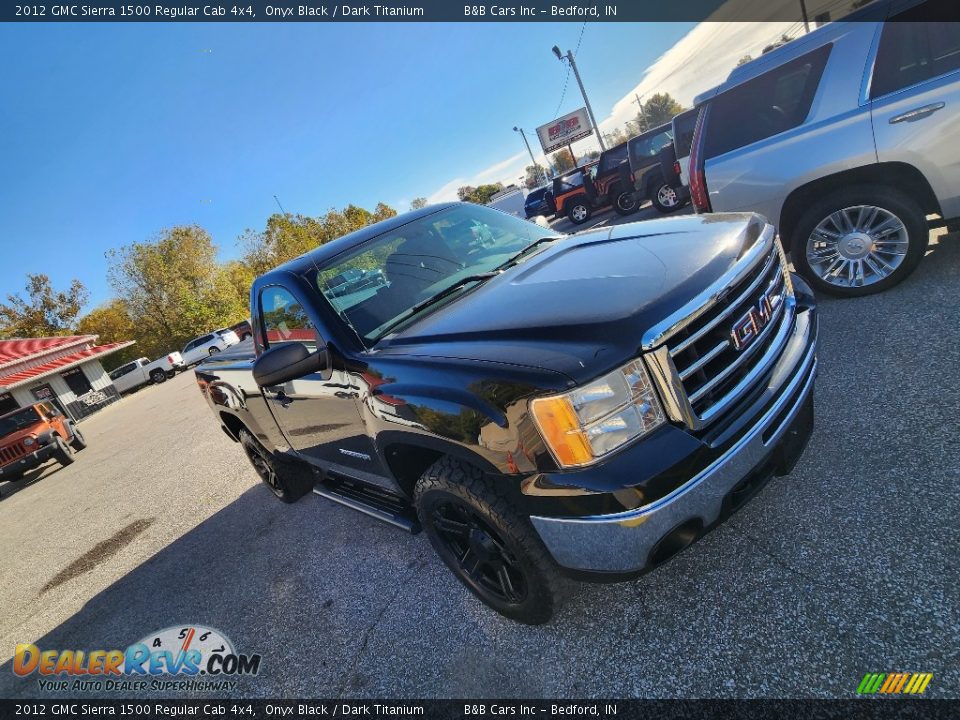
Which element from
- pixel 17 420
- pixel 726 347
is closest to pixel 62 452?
pixel 17 420

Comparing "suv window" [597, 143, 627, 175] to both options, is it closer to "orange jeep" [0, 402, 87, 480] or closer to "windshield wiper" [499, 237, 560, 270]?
"windshield wiper" [499, 237, 560, 270]

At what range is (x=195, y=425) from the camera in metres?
10.3

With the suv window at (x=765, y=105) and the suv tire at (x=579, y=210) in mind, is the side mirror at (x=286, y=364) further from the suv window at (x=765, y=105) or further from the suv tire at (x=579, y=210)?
the suv tire at (x=579, y=210)

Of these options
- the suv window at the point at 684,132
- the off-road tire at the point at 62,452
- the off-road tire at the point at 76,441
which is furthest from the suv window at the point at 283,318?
the off-road tire at the point at 76,441

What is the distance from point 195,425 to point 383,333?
9830 millimetres

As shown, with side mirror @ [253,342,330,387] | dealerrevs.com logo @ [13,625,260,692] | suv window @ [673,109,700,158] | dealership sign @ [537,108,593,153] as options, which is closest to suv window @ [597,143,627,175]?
suv window @ [673,109,700,158]

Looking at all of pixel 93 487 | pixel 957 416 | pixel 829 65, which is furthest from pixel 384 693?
pixel 93 487

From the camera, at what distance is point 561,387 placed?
153cm

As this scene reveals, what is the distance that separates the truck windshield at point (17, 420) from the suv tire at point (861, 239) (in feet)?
51.6

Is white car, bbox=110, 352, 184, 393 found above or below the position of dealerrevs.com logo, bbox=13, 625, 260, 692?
above

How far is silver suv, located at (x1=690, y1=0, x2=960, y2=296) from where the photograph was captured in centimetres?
333

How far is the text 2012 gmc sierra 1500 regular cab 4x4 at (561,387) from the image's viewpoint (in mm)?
1576

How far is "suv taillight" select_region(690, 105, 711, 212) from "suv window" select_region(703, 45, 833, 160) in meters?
0.05

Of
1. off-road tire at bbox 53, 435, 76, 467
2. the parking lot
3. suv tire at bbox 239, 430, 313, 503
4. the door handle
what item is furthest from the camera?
off-road tire at bbox 53, 435, 76, 467
